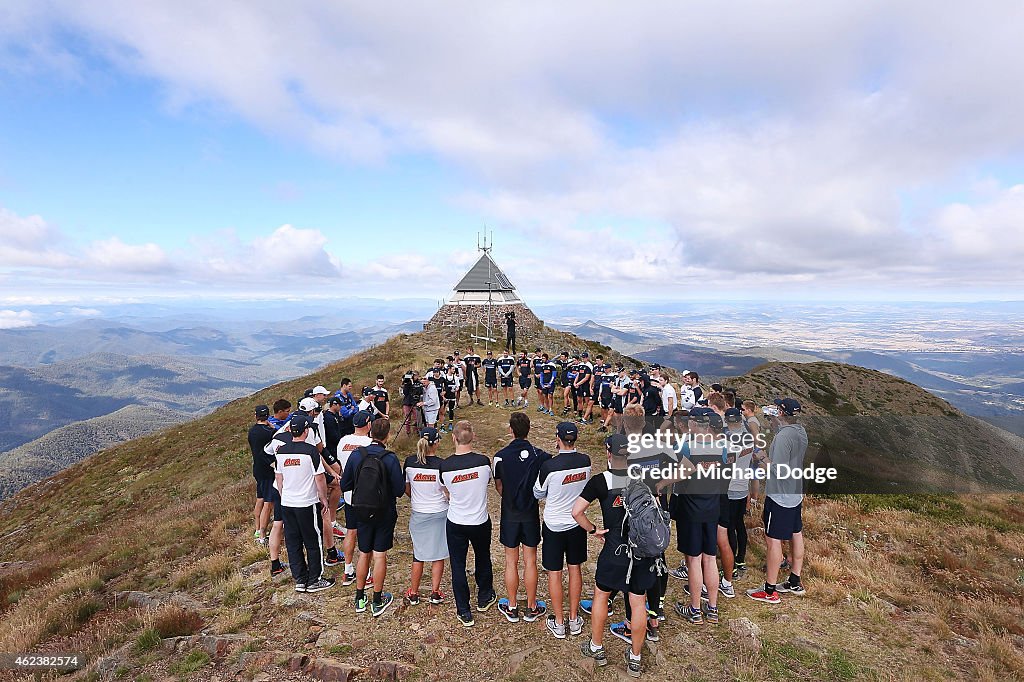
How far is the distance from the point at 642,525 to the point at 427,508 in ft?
10.4

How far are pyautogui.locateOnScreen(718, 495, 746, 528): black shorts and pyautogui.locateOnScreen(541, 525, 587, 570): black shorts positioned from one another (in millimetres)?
2150

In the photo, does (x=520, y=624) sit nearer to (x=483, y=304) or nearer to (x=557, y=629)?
(x=557, y=629)

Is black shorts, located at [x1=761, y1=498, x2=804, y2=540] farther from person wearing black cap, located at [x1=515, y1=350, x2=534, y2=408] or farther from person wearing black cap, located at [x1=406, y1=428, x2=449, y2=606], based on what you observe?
person wearing black cap, located at [x1=515, y1=350, x2=534, y2=408]

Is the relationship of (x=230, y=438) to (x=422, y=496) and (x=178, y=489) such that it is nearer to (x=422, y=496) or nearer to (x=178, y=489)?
(x=178, y=489)

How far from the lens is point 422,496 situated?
6480 mm

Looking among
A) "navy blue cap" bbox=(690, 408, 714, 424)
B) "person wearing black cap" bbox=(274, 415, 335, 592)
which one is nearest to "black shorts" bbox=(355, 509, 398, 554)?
"person wearing black cap" bbox=(274, 415, 335, 592)

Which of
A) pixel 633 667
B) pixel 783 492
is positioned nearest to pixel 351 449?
pixel 633 667

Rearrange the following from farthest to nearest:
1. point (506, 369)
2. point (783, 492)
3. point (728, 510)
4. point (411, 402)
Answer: point (506, 369) < point (411, 402) < point (728, 510) < point (783, 492)

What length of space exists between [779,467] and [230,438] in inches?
1085

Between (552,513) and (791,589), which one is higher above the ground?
(552,513)

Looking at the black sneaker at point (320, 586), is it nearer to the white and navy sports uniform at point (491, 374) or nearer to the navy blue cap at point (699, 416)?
the navy blue cap at point (699, 416)

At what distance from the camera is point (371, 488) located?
6199 millimetres

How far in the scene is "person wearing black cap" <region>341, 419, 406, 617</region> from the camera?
249 inches

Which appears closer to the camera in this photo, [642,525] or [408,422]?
[642,525]
